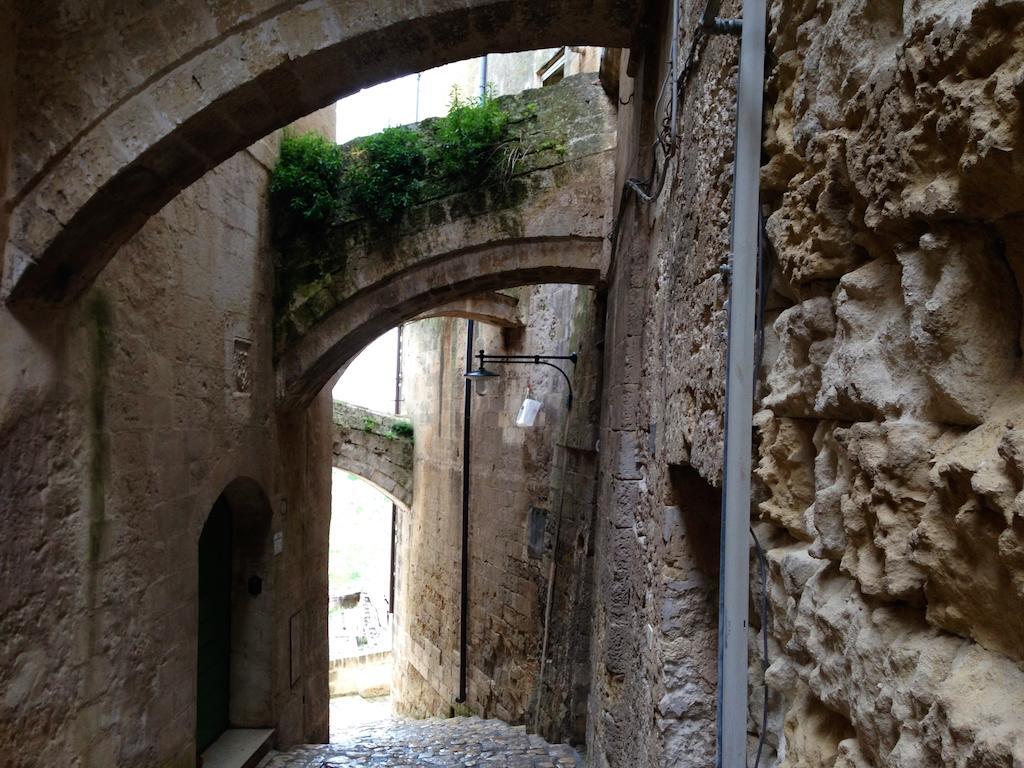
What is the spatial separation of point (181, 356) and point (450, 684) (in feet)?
25.8

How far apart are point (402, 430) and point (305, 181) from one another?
7367 mm

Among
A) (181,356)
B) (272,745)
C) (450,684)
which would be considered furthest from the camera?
(450,684)

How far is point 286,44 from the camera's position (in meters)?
3.02

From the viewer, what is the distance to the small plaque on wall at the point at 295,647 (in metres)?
6.55

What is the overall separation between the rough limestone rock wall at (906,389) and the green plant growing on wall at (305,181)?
202 inches

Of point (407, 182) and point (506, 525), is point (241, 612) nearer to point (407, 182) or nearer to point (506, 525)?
point (407, 182)

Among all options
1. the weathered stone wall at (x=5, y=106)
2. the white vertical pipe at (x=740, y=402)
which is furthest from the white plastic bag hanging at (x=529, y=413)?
the white vertical pipe at (x=740, y=402)

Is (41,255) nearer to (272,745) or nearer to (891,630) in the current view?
(891,630)

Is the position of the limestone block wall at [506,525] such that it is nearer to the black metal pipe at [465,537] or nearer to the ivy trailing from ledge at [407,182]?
the black metal pipe at [465,537]

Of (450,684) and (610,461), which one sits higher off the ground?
(610,461)

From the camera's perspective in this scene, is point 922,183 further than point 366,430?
No

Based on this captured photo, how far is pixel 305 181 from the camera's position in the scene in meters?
5.91

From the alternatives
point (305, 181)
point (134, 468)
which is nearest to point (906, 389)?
point (134, 468)

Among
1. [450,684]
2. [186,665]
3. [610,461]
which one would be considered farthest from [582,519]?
[450,684]
